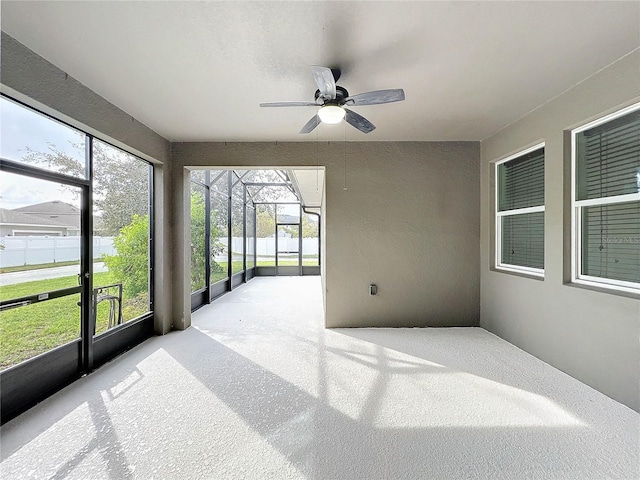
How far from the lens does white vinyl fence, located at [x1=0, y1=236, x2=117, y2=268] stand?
205cm

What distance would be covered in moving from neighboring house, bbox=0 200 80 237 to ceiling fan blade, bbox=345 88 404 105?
2.68 metres

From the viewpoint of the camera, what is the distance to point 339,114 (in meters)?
2.35

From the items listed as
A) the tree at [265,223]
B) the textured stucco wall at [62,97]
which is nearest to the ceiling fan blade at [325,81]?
the textured stucco wall at [62,97]

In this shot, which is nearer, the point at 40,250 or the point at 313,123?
the point at 40,250

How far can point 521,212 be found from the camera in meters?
3.36

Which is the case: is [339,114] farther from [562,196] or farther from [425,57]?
[562,196]

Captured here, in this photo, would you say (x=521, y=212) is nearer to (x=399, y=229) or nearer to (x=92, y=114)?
(x=399, y=229)

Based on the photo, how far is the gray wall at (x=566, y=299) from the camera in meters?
2.14

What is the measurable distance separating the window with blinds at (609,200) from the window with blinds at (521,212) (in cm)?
44

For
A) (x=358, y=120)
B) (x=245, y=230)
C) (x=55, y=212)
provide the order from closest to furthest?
1. (x=55, y=212)
2. (x=358, y=120)
3. (x=245, y=230)

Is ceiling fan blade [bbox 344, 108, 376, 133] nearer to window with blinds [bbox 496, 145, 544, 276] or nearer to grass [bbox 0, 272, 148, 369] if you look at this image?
window with blinds [bbox 496, 145, 544, 276]

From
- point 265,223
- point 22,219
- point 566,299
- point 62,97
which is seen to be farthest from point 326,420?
point 265,223

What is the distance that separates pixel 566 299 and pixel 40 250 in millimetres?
4676

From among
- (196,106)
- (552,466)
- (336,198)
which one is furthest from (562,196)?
(196,106)
